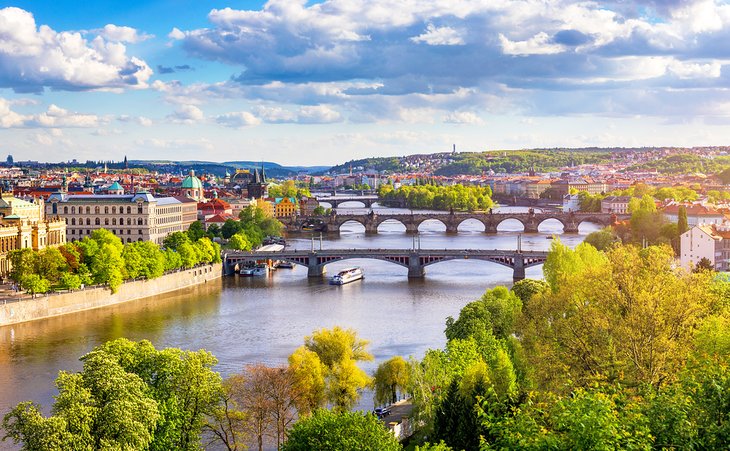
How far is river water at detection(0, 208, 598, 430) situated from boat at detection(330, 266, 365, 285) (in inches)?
19.9

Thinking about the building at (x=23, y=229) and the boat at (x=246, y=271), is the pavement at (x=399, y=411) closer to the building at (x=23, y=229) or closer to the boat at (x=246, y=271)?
the building at (x=23, y=229)

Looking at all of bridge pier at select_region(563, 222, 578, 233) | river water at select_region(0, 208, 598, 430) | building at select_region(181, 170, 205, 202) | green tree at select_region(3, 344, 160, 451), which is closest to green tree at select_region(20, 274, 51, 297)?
river water at select_region(0, 208, 598, 430)

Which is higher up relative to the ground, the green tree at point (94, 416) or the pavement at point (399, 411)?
the green tree at point (94, 416)

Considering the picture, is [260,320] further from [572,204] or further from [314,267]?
[572,204]

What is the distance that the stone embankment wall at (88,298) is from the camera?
3612 centimetres

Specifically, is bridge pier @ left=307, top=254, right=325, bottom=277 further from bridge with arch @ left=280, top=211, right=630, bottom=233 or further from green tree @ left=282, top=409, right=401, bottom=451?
green tree @ left=282, top=409, right=401, bottom=451

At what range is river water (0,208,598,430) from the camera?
2947cm

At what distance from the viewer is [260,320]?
3728 cm

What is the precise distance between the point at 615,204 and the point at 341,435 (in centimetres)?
8497

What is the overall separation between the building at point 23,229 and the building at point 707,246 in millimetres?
28792

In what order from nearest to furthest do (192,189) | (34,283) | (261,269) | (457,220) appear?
(34,283) < (261,269) < (457,220) < (192,189)

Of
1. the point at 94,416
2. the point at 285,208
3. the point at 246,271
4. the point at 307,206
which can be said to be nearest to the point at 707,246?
the point at 246,271

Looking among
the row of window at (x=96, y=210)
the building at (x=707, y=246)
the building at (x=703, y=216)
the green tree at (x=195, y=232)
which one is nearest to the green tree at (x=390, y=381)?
the building at (x=707, y=246)

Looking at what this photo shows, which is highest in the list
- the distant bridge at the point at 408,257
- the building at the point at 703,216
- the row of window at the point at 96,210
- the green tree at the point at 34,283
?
the row of window at the point at 96,210
